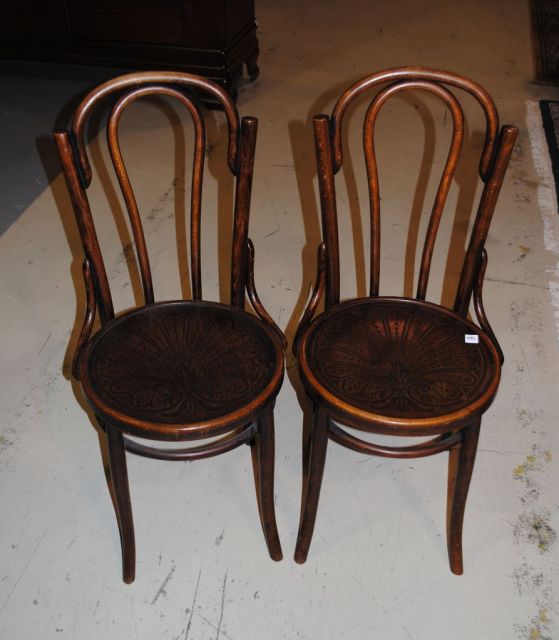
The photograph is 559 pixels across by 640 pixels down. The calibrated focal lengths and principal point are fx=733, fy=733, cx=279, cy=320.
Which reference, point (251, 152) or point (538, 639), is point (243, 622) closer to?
point (538, 639)

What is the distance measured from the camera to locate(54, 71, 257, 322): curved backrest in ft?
4.44

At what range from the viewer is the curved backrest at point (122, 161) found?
1.35 metres

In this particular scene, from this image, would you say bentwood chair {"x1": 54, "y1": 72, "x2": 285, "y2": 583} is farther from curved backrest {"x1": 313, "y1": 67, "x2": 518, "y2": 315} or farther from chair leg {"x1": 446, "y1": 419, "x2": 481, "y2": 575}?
chair leg {"x1": 446, "y1": 419, "x2": 481, "y2": 575}

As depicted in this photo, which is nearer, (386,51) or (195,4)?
(195,4)

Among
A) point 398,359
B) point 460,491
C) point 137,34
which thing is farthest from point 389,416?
point 137,34

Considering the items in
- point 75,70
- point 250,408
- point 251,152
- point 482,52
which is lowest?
point 482,52

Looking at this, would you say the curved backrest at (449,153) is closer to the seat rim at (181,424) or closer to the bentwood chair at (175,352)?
the bentwood chair at (175,352)

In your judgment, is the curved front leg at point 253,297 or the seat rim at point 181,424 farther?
the curved front leg at point 253,297

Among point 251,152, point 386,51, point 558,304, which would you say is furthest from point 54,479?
point 386,51

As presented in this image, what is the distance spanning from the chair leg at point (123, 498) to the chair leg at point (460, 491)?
0.64m

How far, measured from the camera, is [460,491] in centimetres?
145

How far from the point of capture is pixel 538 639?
1408 mm

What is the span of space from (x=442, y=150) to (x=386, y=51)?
1412 mm

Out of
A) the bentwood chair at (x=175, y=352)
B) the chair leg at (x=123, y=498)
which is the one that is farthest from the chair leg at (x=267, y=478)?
the chair leg at (x=123, y=498)
